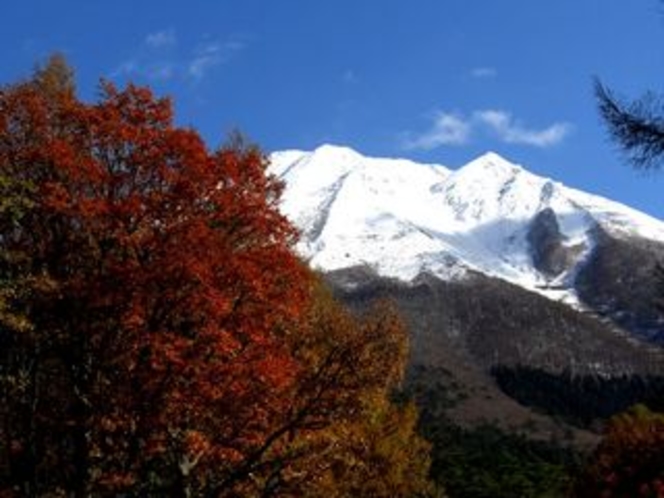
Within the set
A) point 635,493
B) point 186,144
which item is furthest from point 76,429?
point 635,493

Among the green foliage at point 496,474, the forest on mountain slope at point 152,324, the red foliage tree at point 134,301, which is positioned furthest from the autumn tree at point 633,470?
the green foliage at point 496,474

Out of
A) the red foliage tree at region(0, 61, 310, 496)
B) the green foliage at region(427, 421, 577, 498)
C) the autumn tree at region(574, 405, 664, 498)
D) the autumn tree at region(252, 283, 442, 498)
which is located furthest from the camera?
the green foliage at region(427, 421, 577, 498)

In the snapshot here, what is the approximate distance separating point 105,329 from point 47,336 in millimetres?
→ 1518

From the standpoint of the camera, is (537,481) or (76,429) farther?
(537,481)

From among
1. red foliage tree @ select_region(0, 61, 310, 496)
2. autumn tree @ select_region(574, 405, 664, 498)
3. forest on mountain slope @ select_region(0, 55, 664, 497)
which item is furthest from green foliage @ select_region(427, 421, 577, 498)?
red foliage tree @ select_region(0, 61, 310, 496)

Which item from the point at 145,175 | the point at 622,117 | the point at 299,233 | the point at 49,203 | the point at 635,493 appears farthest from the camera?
the point at 635,493

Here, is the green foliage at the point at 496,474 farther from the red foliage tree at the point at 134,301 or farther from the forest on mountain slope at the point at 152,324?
the red foliage tree at the point at 134,301

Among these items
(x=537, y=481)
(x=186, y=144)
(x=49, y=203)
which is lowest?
(x=537, y=481)

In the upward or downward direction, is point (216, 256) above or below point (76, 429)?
above

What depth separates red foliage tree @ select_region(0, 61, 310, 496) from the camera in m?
28.0

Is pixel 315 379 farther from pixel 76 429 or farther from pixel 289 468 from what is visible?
pixel 76 429

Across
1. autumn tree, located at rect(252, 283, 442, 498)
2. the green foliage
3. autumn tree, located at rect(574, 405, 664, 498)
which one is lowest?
the green foliage

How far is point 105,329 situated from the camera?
28422 millimetres

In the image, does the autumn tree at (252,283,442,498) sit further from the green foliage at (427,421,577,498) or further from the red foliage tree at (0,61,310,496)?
the green foliage at (427,421,577,498)
